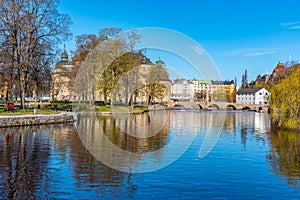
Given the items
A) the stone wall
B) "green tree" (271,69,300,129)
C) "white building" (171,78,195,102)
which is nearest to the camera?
the stone wall

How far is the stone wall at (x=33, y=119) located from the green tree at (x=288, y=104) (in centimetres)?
2603

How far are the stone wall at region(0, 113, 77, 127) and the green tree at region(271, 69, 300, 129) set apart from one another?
85.4ft

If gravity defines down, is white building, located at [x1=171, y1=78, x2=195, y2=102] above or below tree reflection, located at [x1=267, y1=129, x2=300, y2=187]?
above

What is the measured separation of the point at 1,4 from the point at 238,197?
37185mm

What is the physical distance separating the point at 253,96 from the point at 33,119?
12944 cm

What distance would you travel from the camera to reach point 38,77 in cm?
4575

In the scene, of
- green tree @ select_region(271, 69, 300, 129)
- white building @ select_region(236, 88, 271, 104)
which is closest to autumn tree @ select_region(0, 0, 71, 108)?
green tree @ select_region(271, 69, 300, 129)

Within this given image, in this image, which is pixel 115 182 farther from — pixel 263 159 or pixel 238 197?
pixel 263 159

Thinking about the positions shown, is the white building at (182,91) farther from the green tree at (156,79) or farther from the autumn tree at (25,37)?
the autumn tree at (25,37)

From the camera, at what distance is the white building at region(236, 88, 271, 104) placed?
145875 millimetres

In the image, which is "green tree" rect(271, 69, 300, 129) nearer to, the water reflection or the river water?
the river water

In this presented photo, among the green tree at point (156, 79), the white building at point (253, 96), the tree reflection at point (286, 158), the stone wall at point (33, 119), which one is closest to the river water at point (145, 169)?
the tree reflection at point (286, 158)

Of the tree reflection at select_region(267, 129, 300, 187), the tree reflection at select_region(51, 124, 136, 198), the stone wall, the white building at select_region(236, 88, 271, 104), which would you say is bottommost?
the tree reflection at select_region(267, 129, 300, 187)

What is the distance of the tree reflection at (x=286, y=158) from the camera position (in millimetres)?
15523
